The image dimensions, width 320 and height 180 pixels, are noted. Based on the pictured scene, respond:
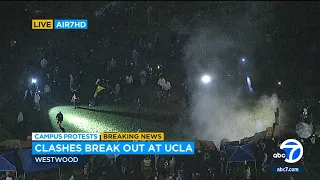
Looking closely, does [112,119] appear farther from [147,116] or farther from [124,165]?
[124,165]

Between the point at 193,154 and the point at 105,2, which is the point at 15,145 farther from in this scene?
the point at 105,2

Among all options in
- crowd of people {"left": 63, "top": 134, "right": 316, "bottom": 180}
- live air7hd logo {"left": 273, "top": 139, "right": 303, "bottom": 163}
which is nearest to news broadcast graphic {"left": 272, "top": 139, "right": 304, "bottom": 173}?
live air7hd logo {"left": 273, "top": 139, "right": 303, "bottom": 163}

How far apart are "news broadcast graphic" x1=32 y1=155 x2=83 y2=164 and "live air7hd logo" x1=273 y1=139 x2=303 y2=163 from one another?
929cm

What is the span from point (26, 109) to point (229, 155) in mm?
12724

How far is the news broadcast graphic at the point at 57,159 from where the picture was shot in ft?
65.3

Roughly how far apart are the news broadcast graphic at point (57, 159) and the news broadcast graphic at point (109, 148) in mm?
190

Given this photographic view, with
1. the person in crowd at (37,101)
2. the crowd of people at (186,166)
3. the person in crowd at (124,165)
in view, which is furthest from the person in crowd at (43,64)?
the person in crowd at (124,165)

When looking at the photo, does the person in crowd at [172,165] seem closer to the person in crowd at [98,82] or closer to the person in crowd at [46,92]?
the person in crowd at [98,82]

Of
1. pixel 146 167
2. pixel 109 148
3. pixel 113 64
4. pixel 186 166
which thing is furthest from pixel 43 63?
pixel 186 166

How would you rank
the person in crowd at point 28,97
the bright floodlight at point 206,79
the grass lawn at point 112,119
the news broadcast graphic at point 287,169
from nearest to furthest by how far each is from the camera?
the news broadcast graphic at point 287,169
the grass lawn at point 112,119
the person in crowd at point 28,97
the bright floodlight at point 206,79

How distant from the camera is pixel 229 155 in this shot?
66.4 ft

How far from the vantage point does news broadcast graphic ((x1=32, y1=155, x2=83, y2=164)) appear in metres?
19.9

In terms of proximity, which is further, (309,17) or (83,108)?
(309,17)

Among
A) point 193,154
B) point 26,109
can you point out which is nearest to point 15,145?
point 26,109
